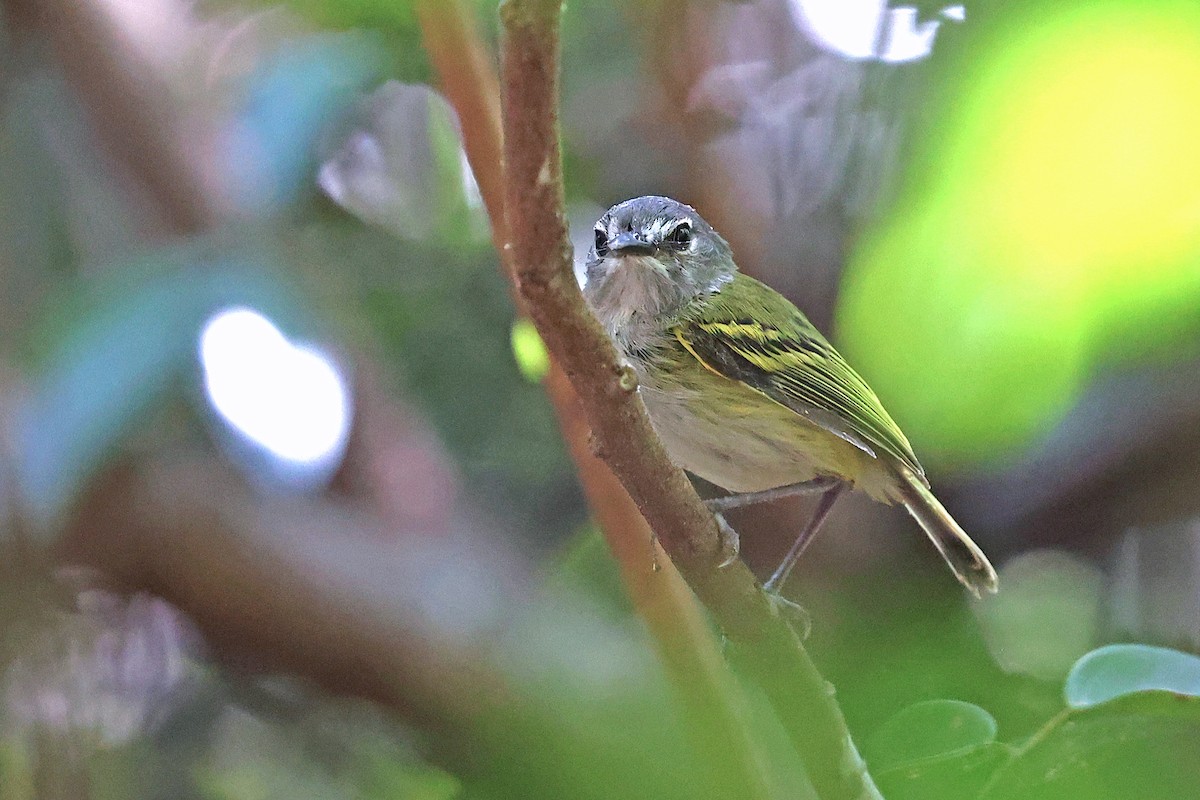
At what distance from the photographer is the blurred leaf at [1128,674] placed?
0.85 m

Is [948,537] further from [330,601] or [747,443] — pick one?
[330,601]

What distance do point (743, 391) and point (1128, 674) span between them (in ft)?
1.61

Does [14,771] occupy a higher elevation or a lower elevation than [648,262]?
lower

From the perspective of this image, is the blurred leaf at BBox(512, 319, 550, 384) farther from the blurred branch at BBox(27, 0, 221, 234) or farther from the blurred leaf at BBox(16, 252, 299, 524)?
the blurred branch at BBox(27, 0, 221, 234)

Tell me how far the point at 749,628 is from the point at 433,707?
1.98 feet

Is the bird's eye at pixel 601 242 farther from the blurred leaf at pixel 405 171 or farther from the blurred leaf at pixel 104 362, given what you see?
the blurred leaf at pixel 104 362

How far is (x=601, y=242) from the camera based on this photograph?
51.4 inches

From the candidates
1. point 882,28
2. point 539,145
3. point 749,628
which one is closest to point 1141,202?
point 882,28

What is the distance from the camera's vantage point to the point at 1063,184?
1.07 meters

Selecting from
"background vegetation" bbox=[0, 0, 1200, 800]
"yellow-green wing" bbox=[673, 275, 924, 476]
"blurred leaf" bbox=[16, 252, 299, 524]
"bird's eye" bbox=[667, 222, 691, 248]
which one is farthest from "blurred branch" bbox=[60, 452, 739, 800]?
"bird's eye" bbox=[667, 222, 691, 248]

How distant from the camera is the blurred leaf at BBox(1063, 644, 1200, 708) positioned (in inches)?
33.5

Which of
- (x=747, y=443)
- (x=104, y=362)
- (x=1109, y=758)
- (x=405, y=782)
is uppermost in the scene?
(x=104, y=362)

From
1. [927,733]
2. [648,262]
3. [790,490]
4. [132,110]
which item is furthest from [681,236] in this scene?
[132,110]

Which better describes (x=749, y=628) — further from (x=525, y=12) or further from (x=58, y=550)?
(x=58, y=550)
